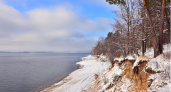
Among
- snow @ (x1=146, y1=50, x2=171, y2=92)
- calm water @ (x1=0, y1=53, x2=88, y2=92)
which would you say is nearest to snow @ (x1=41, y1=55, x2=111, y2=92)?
calm water @ (x1=0, y1=53, x2=88, y2=92)

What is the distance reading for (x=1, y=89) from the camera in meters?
16.4

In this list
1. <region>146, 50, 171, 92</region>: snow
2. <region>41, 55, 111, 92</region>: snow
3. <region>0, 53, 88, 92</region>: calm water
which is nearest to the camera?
<region>146, 50, 171, 92</region>: snow

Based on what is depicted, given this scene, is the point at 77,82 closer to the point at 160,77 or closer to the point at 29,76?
the point at 160,77

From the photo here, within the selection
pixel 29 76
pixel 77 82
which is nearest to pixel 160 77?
pixel 77 82

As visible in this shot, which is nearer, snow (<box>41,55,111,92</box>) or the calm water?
snow (<box>41,55,111,92</box>)

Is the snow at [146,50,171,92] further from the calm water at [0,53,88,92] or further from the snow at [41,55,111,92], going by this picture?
the calm water at [0,53,88,92]

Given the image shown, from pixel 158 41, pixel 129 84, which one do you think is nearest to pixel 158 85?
pixel 129 84

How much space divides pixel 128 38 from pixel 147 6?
13.8 ft

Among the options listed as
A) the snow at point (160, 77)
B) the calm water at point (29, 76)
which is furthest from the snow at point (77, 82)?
the snow at point (160, 77)

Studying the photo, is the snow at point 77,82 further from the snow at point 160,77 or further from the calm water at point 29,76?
the snow at point 160,77

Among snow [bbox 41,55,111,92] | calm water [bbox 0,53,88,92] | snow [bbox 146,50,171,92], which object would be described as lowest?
calm water [bbox 0,53,88,92]

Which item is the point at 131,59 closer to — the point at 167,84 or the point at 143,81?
the point at 143,81

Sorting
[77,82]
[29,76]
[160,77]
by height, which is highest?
[160,77]

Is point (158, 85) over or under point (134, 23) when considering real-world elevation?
under
